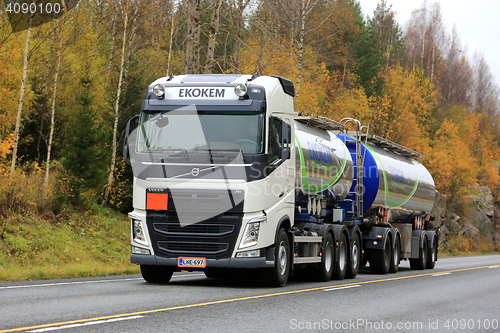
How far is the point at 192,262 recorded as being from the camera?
11.7 m

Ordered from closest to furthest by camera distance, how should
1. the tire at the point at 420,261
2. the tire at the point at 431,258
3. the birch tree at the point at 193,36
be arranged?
the birch tree at the point at 193,36 < the tire at the point at 420,261 < the tire at the point at 431,258

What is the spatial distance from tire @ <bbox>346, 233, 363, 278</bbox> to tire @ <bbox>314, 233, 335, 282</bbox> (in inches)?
56.6

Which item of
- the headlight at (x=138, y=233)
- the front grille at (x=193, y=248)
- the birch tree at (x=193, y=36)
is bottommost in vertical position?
the front grille at (x=193, y=248)

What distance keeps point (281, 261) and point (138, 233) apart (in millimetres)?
2849

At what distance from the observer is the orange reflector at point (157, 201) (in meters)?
11.8

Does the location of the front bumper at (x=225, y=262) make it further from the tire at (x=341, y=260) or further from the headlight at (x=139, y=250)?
the tire at (x=341, y=260)

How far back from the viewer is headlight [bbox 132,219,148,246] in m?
12.0

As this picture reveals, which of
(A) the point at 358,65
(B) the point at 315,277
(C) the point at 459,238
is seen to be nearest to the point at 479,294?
(B) the point at 315,277

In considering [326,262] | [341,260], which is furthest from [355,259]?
[326,262]

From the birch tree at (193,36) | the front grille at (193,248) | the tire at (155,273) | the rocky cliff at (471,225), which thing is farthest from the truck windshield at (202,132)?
the rocky cliff at (471,225)

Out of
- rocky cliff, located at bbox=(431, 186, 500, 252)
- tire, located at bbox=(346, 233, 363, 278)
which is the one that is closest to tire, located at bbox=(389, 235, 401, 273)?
tire, located at bbox=(346, 233, 363, 278)

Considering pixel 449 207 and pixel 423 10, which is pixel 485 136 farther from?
pixel 449 207

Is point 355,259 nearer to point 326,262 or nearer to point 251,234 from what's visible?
point 326,262

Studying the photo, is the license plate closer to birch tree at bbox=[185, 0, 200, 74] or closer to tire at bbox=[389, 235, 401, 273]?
tire at bbox=[389, 235, 401, 273]
